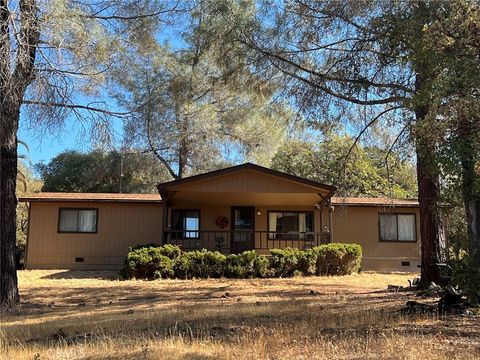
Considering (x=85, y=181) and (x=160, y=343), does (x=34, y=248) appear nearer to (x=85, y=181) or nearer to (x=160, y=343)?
(x=85, y=181)

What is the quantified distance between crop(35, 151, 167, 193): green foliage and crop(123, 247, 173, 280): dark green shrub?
7.27 meters

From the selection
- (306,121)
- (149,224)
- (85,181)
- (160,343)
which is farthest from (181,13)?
(85,181)

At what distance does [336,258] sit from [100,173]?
1409 cm

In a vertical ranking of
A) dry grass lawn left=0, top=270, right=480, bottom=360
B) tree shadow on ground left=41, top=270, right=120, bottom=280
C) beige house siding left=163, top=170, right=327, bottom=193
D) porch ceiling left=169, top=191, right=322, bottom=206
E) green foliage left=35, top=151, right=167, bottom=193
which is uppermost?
green foliage left=35, top=151, right=167, bottom=193

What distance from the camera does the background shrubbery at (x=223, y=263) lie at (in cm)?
1428

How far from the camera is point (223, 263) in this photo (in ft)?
48.1

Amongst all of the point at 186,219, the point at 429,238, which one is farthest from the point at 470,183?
the point at 186,219

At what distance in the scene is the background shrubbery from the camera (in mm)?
14281

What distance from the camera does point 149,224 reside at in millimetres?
18453

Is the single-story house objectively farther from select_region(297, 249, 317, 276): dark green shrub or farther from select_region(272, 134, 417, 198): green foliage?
Answer: select_region(272, 134, 417, 198): green foliage

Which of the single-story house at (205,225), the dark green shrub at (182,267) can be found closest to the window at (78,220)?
the single-story house at (205,225)

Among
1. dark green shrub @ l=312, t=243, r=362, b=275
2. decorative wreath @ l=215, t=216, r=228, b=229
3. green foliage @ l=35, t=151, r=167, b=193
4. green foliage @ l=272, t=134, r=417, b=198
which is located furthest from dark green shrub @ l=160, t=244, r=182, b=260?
green foliage @ l=272, t=134, r=417, b=198

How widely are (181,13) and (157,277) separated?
24.0ft

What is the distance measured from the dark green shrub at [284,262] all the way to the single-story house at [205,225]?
8.39 feet
